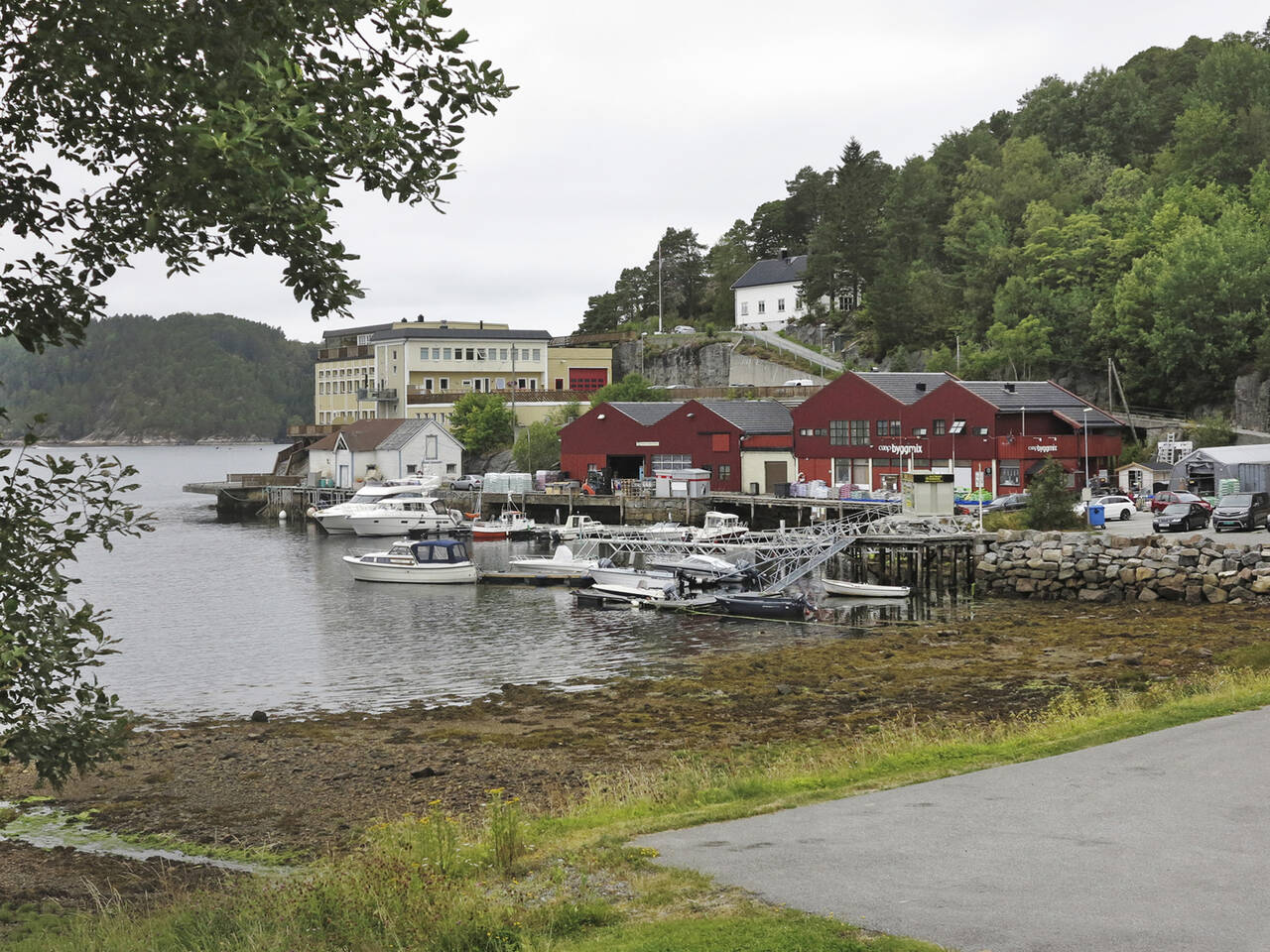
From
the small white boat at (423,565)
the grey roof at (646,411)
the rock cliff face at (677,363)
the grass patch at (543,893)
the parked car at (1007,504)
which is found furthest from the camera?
the rock cliff face at (677,363)

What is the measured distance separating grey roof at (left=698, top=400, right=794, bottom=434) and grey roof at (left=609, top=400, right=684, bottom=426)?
403 cm

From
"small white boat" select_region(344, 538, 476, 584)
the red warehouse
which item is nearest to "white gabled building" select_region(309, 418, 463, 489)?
the red warehouse

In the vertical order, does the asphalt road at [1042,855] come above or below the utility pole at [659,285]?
below

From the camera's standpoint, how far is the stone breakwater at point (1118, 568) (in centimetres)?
4512

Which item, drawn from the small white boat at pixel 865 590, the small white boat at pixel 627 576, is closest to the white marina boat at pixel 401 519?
the small white boat at pixel 627 576

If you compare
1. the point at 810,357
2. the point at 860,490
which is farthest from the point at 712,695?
the point at 810,357

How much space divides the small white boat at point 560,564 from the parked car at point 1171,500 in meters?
26.8

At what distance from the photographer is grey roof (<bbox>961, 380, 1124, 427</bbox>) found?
238 feet

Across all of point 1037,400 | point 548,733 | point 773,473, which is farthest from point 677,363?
point 548,733

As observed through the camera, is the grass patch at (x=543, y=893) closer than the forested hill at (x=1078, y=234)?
Yes

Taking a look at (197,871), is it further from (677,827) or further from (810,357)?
(810,357)

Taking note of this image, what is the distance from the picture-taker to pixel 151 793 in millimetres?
23344

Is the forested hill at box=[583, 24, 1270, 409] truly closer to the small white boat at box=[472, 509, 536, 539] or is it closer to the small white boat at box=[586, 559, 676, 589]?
the small white boat at box=[472, 509, 536, 539]

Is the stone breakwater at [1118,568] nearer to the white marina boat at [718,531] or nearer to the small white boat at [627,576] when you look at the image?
the small white boat at [627,576]
